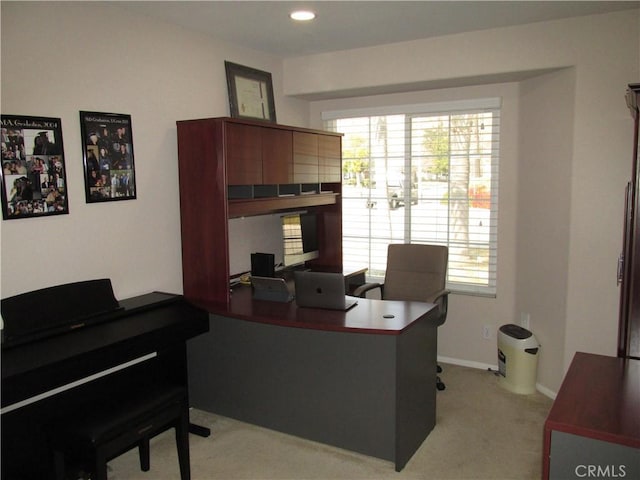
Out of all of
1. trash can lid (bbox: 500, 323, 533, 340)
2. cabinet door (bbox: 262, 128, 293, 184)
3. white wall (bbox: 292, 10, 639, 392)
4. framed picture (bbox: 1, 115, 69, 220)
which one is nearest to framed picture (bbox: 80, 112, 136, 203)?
framed picture (bbox: 1, 115, 69, 220)

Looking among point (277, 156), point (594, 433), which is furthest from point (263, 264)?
point (594, 433)

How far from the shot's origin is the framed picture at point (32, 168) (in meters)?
2.61

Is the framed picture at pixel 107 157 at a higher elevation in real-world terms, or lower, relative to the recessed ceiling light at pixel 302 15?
lower

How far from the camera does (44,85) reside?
2.76 metres

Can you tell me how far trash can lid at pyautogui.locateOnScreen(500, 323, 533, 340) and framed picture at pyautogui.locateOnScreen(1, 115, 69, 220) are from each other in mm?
3134

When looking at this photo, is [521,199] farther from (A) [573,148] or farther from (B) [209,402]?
(B) [209,402]

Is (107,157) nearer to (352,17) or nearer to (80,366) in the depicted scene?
(80,366)

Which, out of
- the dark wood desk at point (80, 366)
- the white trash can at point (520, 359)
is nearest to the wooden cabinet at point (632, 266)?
the white trash can at point (520, 359)

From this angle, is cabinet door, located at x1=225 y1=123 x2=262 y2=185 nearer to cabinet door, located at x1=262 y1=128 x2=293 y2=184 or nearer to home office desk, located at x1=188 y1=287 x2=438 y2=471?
cabinet door, located at x1=262 y1=128 x2=293 y2=184

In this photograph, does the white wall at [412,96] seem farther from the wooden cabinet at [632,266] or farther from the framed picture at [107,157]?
the wooden cabinet at [632,266]

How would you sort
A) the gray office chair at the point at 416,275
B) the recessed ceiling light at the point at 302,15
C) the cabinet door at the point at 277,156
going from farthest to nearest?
the gray office chair at the point at 416,275
the cabinet door at the point at 277,156
the recessed ceiling light at the point at 302,15

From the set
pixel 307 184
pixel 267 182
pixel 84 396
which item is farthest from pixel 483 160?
pixel 84 396

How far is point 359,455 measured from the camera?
10.1ft

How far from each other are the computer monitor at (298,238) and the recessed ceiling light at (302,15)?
154cm
